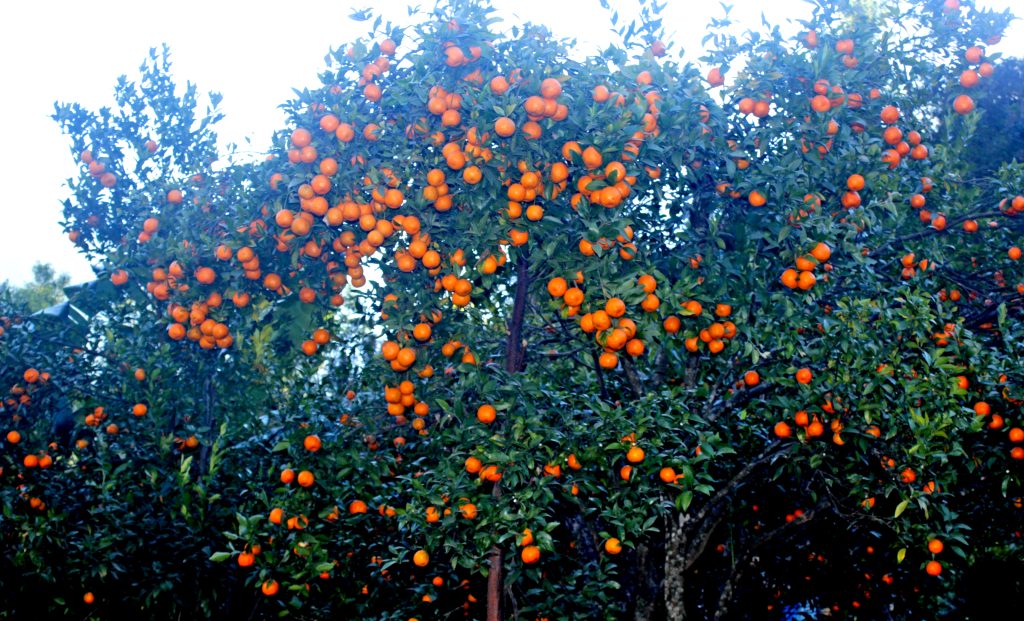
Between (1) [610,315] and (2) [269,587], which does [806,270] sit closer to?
(1) [610,315]

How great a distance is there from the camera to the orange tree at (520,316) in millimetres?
4328

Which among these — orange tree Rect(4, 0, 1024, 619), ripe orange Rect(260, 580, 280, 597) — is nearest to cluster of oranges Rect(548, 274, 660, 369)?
orange tree Rect(4, 0, 1024, 619)

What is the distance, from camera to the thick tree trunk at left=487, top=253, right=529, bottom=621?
179 inches

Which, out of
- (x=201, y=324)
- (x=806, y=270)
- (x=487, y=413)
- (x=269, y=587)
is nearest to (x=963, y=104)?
(x=806, y=270)

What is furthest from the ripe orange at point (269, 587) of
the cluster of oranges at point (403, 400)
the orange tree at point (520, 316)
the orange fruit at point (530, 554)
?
the orange fruit at point (530, 554)

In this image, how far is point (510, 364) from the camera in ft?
15.5

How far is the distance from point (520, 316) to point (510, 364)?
0.89ft

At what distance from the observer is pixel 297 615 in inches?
209

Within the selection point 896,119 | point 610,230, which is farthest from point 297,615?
point 896,119

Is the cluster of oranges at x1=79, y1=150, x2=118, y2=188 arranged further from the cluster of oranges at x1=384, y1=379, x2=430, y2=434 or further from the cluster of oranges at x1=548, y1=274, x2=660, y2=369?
the cluster of oranges at x1=548, y1=274, x2=660, y2=369

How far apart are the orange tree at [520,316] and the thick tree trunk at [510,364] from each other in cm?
2

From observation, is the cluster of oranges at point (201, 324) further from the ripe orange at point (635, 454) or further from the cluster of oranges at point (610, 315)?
the ripe orange at point (635, 454)

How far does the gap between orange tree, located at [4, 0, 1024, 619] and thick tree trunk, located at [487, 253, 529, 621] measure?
0.02 meters

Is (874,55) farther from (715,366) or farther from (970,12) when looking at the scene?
(715,366)
